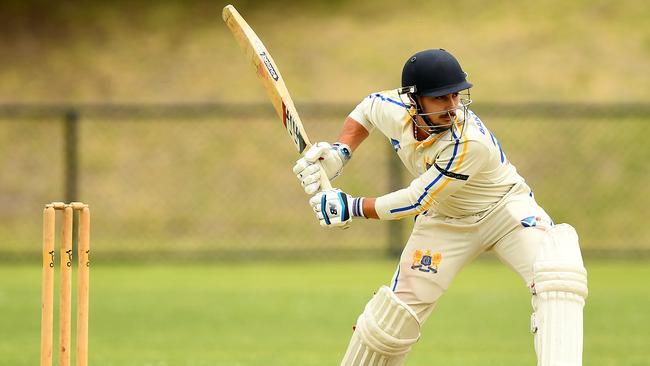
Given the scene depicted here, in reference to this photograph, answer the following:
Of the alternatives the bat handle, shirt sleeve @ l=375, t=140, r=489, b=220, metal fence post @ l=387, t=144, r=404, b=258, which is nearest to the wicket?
the bat handle

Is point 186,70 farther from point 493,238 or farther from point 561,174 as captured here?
point 493,238

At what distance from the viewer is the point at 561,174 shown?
1276 cm

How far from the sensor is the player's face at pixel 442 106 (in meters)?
4.68

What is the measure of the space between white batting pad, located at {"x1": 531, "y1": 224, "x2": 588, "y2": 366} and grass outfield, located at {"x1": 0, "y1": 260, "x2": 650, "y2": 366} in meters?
1.91

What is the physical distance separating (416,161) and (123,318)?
365cm

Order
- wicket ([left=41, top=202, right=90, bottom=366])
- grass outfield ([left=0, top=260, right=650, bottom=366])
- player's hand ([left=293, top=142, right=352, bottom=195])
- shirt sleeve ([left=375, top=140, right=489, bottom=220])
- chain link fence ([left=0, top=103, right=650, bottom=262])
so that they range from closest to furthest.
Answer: wicket ([left=41, top=202, right=90, bottom=366])
shirt sleeve ([left=375, top=140, right=489, bottom=220])
player's hand ([left=293, top=142, right=352, bottom=195])
grass outfield ([left=0, top=260, right=650, bottom=366])
chain link fence ([left=0, top=103, right=650, bottom=262])

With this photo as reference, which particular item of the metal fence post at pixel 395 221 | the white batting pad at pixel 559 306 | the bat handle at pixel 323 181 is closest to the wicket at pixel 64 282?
the bat handle at pixel 323 181

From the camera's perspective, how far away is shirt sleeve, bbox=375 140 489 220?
15.2 feet

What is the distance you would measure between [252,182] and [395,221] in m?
2.02

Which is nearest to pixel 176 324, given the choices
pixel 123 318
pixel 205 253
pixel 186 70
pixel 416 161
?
pixel 123 318

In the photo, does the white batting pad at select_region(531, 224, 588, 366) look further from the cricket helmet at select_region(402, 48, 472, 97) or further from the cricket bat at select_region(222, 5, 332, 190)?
the cricket bat at select_region(222, 5, 332, 190)

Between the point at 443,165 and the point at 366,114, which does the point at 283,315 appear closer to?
the point at 366,114

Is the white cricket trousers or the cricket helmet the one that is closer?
the cricket helmet

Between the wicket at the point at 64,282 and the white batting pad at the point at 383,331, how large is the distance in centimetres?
114
